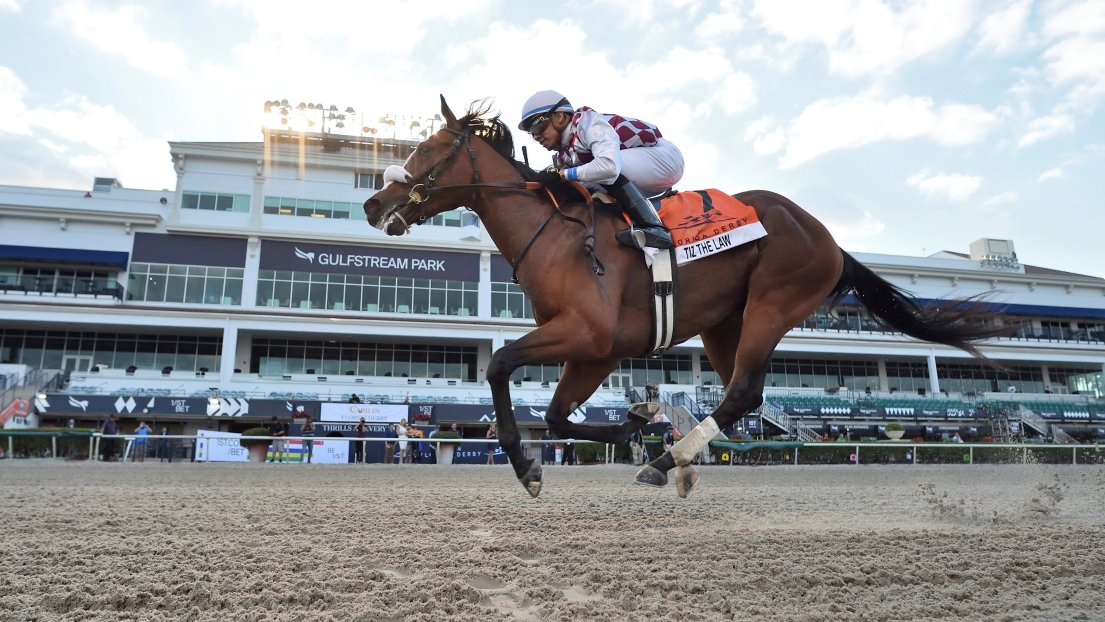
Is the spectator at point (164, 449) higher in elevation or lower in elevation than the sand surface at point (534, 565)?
higher

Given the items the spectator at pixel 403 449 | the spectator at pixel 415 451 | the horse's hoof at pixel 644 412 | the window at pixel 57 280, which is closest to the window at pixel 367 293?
the window at pixel 57 280

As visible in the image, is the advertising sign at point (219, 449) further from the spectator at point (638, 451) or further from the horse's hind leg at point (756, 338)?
the horse's hind leg at point (756, 338)

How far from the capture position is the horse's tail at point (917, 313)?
5.61 meters

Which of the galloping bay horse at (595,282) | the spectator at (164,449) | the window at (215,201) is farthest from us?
the window at (215,201)

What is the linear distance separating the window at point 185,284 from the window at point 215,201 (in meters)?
3.79

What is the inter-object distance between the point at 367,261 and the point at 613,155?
38.1 metres

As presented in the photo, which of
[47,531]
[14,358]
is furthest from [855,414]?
[14,358]

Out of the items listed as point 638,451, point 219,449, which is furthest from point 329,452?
point 638,451

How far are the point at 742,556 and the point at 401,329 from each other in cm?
3789

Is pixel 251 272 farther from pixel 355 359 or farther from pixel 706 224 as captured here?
pixel 706 224

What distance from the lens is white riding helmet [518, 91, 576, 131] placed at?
4977mm

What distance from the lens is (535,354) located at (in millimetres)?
4148

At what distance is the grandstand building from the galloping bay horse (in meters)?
30.0

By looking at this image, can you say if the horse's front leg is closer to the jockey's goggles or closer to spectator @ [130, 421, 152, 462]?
the jockey's goggles
